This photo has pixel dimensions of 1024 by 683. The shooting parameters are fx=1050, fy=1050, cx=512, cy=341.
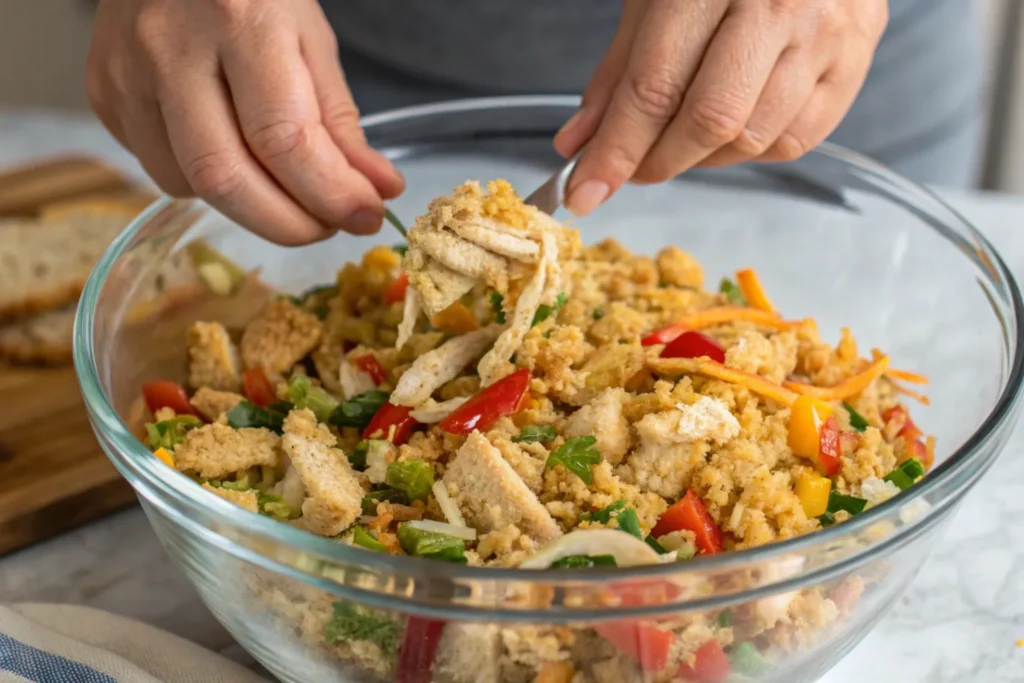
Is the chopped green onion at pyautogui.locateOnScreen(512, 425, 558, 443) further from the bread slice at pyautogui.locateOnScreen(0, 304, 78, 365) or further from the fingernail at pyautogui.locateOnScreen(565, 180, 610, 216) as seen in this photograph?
the bread slice at pyautogui.locateOnScreen(0, 304, 78, 365)

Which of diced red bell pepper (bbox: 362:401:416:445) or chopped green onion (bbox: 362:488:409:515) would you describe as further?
diced red bell pepper (bbox: 362:401:416:445)

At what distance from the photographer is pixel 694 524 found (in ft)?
4.74

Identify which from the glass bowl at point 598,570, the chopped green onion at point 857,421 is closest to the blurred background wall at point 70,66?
the glass bowl at point 598,570

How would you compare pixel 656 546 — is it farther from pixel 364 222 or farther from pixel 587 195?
pixel 364 222

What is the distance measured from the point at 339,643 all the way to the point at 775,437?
70cm

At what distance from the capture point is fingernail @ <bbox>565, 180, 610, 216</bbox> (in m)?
1.75

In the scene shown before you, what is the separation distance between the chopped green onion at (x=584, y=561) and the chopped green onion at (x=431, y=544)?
0.14 meters

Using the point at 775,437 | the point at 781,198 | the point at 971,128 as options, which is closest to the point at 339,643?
the point at 775,437

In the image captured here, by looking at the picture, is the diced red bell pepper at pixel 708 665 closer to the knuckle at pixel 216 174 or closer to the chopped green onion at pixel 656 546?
the chopped green onion at pixel 656 546

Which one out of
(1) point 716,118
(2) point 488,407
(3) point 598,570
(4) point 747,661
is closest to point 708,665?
(4) point 747,661

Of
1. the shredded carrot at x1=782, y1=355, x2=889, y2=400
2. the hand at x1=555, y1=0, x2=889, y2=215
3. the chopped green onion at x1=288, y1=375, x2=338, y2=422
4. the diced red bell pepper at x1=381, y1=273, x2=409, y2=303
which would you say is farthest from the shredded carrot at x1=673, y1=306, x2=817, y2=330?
the chopped green onion at x1=288, y1=375, x2=338, y2=422

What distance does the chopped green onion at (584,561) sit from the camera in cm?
132

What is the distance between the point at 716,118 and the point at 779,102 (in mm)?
151

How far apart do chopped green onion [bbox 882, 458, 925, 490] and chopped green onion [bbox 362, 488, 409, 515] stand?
2.41 ft
